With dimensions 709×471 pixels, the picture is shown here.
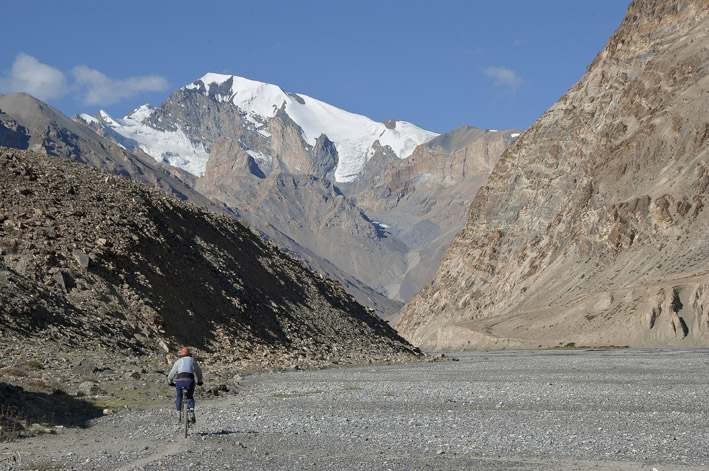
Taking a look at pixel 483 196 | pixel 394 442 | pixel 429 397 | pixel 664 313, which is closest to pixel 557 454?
pixel 394 442

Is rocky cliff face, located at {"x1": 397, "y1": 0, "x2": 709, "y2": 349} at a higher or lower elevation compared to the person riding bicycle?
higher

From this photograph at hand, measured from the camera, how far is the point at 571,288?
111 metres

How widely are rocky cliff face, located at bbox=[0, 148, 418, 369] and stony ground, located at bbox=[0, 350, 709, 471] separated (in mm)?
9881

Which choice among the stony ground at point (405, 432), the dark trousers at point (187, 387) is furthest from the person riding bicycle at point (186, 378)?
the stony ground at point (405, 432)

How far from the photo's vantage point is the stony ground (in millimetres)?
15969

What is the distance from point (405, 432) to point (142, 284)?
26618mm

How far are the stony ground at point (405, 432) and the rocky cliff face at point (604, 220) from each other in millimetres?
63339

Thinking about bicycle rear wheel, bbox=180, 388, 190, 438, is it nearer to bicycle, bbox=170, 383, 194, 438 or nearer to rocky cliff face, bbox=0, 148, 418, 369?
bicycle, bbox=170, 383, 194, 438

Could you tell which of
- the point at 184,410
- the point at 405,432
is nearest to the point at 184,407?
the point at 184,410

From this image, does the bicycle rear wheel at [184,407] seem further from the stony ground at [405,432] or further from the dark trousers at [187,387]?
the stony ground at [405,432]

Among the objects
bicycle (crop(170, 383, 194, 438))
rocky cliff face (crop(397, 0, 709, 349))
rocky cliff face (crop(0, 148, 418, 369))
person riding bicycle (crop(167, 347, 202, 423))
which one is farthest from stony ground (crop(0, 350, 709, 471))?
rocky cliff face (crop(397, 0, 709, 349))

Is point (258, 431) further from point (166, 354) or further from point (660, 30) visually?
point (660, 30)

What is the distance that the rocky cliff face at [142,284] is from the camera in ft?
120

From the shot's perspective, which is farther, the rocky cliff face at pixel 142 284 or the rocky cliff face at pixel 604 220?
the rocky cliff face at pixel 604 220
